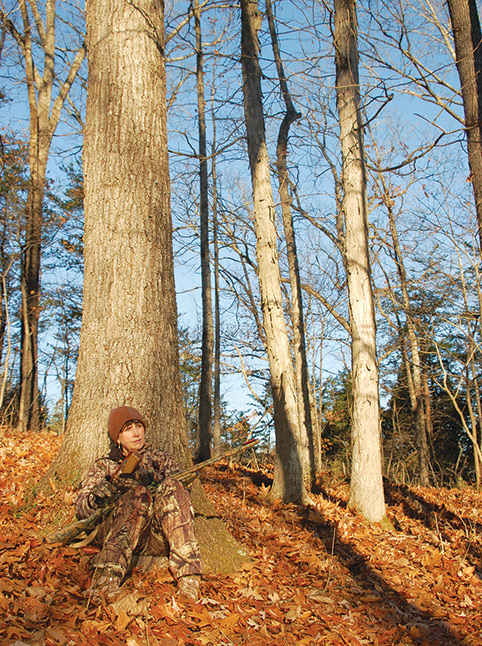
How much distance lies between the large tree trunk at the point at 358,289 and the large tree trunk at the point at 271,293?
95 cm

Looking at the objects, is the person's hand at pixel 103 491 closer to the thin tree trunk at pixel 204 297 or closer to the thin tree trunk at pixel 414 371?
the thin tree trunk at pixel 204 297

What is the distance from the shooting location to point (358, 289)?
24.8 ft

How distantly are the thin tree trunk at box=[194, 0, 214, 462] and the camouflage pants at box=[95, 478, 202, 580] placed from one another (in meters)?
6.72

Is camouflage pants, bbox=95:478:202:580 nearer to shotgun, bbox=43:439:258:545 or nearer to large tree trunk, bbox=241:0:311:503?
shotgun, bbox=43:439:258:545

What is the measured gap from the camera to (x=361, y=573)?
4.83 meters

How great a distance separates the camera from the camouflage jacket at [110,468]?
3.47 metres

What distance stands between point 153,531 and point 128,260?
223 centimetres

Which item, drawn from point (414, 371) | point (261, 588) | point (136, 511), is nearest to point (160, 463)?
point (136, 511)

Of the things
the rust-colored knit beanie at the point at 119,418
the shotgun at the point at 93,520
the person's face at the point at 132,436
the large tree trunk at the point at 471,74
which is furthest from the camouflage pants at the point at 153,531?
the large tree trunk at the point at 471,74

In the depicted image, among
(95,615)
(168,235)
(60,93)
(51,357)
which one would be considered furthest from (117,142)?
(51,357)

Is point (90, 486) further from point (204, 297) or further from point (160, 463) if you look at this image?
point (204, 297)

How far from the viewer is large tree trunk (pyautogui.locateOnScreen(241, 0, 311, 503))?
7277 millimetres

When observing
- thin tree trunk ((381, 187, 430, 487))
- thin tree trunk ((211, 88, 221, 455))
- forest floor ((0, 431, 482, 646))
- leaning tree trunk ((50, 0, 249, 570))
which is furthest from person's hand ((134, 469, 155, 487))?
thin tree trunk ((381, 187, 430, 487))

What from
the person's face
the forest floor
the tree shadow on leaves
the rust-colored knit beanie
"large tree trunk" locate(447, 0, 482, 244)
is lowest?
the tree shadow on leaves
